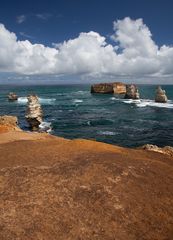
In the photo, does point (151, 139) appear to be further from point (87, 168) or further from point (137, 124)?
point (87, 168)

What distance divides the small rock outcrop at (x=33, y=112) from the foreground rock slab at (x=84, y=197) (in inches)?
1227

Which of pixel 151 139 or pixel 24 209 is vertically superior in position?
pixel 24 209

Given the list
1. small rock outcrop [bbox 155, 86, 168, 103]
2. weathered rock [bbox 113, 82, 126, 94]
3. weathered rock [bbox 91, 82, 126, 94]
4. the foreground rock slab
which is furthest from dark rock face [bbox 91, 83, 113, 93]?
the foreground rock slab

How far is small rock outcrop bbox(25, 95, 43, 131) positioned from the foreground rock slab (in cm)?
3116

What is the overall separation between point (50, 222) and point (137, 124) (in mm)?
45922

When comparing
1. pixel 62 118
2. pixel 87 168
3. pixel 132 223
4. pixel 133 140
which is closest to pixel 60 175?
pixel 87 168

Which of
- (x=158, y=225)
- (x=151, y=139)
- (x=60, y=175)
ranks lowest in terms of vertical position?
(x=151, y=139)

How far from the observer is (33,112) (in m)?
46.1

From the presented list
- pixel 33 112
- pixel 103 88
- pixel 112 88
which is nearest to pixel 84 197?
pixel 33 112

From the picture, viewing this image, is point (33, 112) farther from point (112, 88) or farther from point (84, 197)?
point (112, 88)

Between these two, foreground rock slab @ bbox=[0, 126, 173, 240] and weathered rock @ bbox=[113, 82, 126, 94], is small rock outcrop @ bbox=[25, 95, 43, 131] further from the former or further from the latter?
weathered rock @ bbox=[113, 82, 126, 94]

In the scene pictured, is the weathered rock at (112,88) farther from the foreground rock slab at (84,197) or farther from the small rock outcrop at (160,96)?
the foreground rock slab at (84,197)

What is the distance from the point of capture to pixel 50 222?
9.24 m

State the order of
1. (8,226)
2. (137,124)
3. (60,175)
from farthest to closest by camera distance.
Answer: (137,124)
(60,175)
(8,226)
